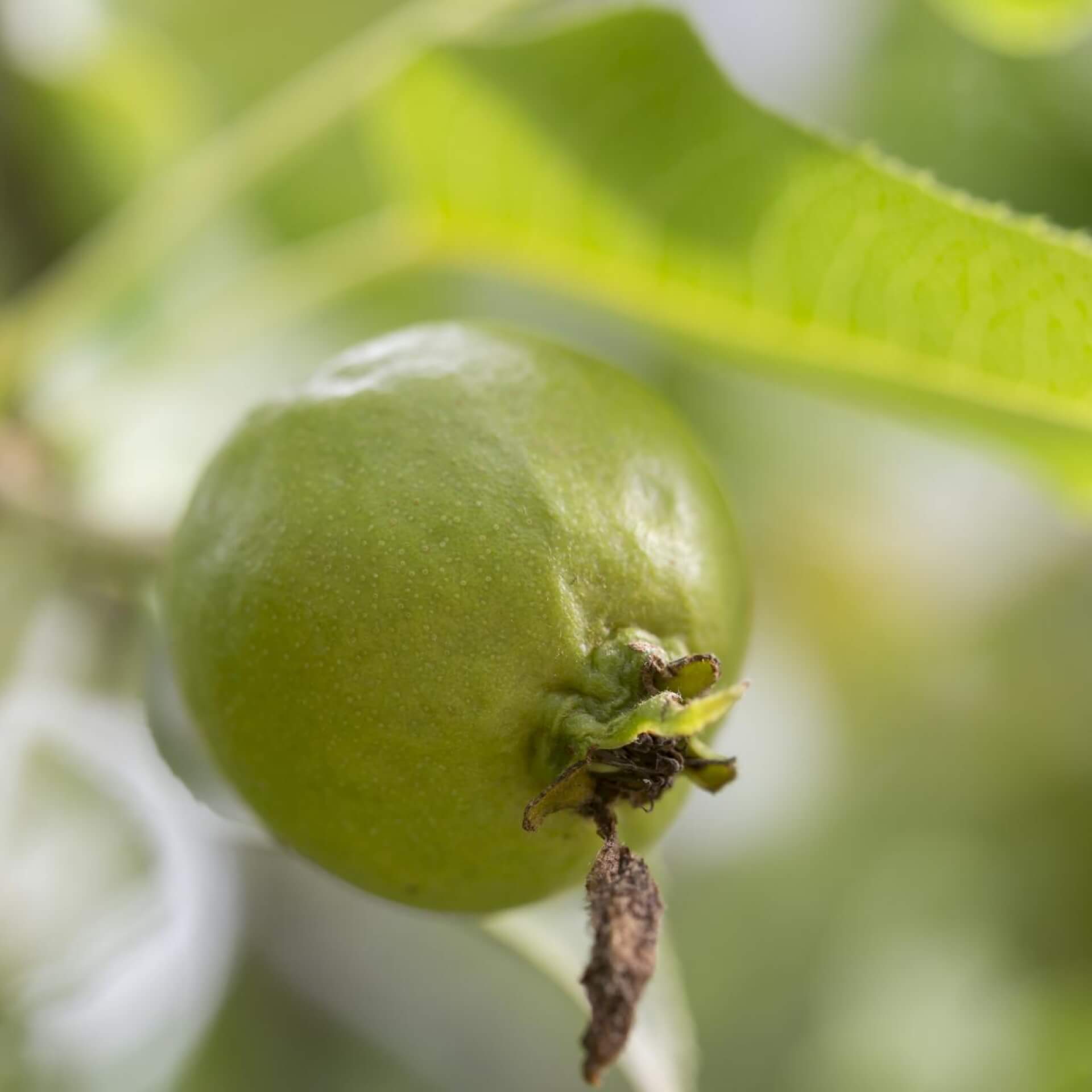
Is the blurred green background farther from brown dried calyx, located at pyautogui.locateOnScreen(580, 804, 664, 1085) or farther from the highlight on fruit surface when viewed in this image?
brown dried calyx, located at pyautogui.locateOnScreen(580, 804, 664, 1085)

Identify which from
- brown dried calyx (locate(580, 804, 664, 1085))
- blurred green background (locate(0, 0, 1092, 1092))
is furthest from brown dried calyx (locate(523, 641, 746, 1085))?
blurred green background (locate(0, 0, 1092, 1092))

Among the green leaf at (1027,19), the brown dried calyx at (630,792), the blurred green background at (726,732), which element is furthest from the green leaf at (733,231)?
the green leaf at (1027,19)

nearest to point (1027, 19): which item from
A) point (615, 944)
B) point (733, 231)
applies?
point (733, 231)

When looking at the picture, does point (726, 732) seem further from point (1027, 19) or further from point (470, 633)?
point (470, 633)

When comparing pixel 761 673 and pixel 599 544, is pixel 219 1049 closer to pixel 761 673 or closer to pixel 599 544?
pixel 761 673

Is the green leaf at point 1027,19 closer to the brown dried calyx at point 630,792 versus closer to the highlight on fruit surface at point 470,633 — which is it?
the highlight on fruit surface at point 470,633

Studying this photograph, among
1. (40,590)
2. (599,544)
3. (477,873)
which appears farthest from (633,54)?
(40,590)
